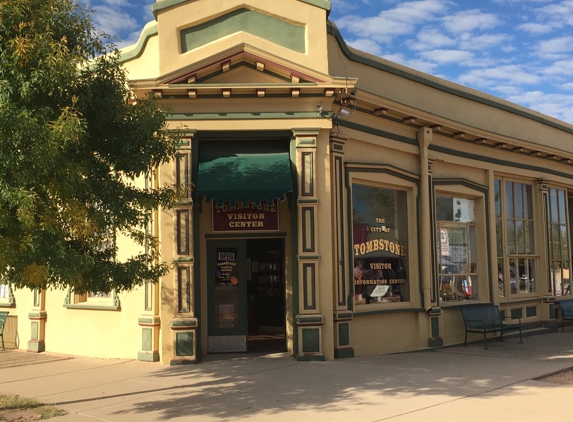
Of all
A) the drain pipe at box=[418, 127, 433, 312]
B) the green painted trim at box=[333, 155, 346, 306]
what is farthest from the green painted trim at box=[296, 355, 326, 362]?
the drain pipe at box=[418, 127, 433, 312]

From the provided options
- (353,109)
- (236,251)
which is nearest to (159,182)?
(236,251)

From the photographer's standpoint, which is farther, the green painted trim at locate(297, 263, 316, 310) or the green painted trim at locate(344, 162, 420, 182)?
the green painted trim at locate(344, 162, 420, 182)

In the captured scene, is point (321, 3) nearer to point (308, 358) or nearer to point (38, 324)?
point (308, 358)

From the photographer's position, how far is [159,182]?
1168 centimetres

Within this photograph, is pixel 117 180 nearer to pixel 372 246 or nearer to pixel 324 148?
pixel 324 148

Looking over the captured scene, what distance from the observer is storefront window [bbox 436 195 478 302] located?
15117mm

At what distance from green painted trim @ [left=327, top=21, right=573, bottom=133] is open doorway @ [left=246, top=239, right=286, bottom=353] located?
14.5 ft

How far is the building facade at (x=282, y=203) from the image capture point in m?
11.4

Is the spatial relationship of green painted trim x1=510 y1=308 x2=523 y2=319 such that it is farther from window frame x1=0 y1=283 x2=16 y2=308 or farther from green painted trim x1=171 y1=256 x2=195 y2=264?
window frame x1=0 y1=283 x2=16 y2=308

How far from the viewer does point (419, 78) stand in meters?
14.6

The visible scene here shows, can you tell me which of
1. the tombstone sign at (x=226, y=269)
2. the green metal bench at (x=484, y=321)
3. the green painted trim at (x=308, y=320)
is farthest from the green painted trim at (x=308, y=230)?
the green metal bench at (x=484, y=321)

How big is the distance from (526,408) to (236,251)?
237 inches

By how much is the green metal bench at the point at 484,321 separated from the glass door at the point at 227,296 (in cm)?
557

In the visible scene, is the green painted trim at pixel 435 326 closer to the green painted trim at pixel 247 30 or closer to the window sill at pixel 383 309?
the window sill at pixel 383 309
